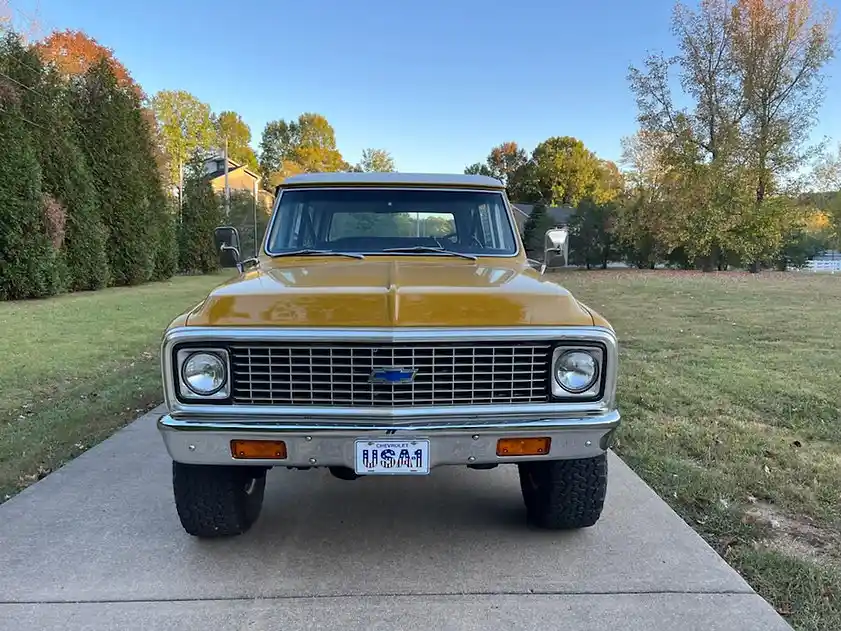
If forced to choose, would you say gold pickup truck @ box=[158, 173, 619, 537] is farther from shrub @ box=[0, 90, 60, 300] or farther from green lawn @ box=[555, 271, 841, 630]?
shrub @ box=[0, 90, 60, 300]

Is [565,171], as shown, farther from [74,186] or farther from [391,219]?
[391,219]

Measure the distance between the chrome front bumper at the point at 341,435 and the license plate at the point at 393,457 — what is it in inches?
1.2

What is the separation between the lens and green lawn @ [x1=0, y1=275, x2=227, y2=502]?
15.6 ft

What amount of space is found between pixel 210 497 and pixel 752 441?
3784 millimetres

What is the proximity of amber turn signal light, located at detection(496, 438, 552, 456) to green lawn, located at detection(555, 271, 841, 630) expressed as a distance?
1.17 m

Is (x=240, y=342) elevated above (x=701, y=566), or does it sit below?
above

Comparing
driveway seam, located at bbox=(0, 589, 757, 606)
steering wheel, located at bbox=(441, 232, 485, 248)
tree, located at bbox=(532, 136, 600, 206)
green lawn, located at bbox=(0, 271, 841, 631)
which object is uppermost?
tree, located at bbox=(532, 136, 600, 206)

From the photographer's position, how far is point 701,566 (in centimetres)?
304

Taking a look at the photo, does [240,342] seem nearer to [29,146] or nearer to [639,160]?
[29,146]

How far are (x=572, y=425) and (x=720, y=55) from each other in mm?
29948

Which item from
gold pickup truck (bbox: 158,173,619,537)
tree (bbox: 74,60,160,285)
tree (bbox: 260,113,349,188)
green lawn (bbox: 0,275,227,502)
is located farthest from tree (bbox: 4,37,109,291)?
tree (bbox: 260,113,349,188)

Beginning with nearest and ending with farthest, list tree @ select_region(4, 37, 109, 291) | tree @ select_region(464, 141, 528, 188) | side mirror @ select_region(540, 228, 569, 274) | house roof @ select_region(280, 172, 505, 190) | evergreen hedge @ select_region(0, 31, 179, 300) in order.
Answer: house roof @ select_region(280, 172, 505, 190) < side mirror @ select_region(540, 228, 569, 274) < evergreen hedge @ select_region(0, 31, 179, 300) < tree @ select_region(4, 37, 109, 291) < tree @ select_region(464, 141, 528, 188)

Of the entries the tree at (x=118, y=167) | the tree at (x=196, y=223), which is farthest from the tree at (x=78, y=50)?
the tree at (x=118, y=167)

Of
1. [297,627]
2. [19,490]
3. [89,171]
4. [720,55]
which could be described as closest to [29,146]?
[89,171]
